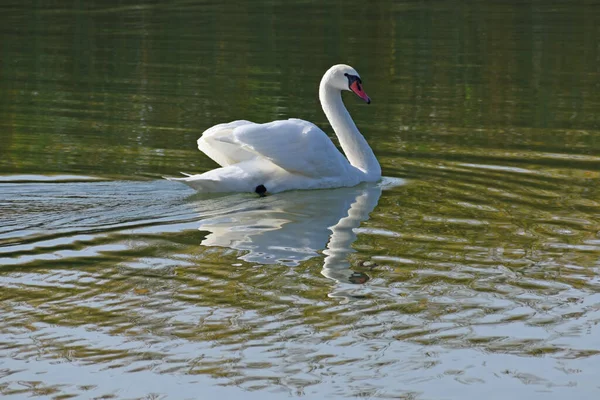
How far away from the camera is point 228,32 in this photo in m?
24.6

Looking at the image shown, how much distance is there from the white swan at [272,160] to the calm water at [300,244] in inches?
6.1

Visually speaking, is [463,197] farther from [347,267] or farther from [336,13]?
[336,13]

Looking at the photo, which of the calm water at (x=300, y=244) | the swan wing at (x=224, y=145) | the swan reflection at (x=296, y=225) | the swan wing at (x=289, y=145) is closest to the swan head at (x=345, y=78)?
the calm water at (x=300, y=244)

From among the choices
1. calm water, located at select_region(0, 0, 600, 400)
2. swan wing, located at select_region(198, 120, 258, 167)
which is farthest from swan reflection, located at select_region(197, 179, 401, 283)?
swan wing, located at select_region(198, 120, 258, 167)

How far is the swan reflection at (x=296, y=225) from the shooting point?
8.47 metres

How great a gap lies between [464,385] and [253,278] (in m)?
2.20

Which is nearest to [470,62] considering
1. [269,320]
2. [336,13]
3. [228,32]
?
[228,32]

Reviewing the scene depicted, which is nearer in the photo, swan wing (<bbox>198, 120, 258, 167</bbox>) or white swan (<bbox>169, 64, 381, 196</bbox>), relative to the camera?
white swan (<bbox>169, 64, 381, 196</bbox>)

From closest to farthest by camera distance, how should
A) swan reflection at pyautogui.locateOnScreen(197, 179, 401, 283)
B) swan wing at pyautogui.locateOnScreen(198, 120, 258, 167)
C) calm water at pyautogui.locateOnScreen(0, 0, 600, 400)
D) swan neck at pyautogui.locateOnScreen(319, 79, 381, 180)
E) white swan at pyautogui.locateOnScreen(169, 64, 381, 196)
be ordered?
1. calm water at pyautogui.locateOnScreen(0, 0, 600, 400)
2. swan reflection at pyautogui.locateOnScreen(197, 179, 401, 283)
3. white swan at pyautogui.locateOnScreen(169, 64, 381, 196)
4. swan wing at pyautogui.locateOnScreen(198, 120, 258, 167)
5. swan neck at pyautogui.locateOnScreen(319, 79, 381, 180)

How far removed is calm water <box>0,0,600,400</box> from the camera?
6148mm

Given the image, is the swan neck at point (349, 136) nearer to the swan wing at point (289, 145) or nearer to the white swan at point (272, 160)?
the white swan at point (272, 160)

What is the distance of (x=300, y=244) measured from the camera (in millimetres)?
8938

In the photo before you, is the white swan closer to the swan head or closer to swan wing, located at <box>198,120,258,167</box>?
swan wing, located at <box>198,120,258,167</box>

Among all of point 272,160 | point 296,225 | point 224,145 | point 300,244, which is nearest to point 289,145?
point 272,160
